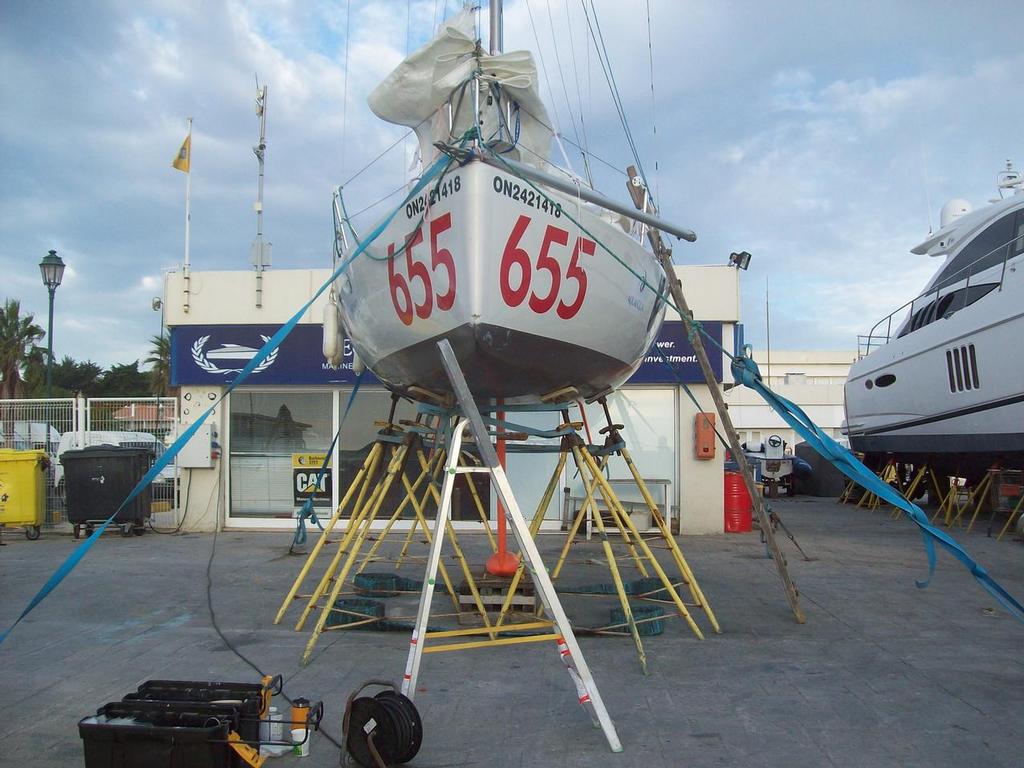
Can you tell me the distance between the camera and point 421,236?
17.9 ft

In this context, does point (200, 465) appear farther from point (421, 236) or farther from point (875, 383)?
point (875, 383)

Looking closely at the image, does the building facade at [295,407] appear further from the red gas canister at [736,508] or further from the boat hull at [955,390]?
the boat hull at [955,390]

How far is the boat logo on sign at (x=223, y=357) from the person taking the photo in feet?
45.4

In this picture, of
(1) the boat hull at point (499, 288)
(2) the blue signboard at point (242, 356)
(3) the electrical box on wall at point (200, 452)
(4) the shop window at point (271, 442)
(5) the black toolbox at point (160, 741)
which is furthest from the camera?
(4) the shop window at point (271, 442)

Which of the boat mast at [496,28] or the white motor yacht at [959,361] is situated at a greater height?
the boat mast at [496,28]

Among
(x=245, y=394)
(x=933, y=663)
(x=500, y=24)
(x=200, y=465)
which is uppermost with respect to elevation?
(x=500, y=24)

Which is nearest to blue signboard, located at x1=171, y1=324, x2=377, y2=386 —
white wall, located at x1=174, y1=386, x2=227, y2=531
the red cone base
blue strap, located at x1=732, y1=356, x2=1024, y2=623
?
white wall, located at x1=174, y1=386, x2=227, y2=531

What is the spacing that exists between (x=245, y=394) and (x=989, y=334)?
12344 millimetres

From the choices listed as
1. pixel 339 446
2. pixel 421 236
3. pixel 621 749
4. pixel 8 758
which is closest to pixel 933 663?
pixel 621 749

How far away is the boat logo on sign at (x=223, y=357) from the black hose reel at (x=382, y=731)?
1082 centimetres

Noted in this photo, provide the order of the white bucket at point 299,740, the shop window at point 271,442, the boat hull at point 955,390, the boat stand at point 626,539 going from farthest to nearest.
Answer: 1. the shop window at point 271,442
2. the boat hull at point 955,390
3. the boat stand at point 626,539
4. the white bucket at point 299,740

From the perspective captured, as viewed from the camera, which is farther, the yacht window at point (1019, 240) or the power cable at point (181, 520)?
the power cable at point (181, 520)

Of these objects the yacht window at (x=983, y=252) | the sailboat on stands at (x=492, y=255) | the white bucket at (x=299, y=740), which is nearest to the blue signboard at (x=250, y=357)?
the yacht window at (x=983, y=252)

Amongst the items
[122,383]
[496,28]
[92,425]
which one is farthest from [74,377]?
[496,28]
